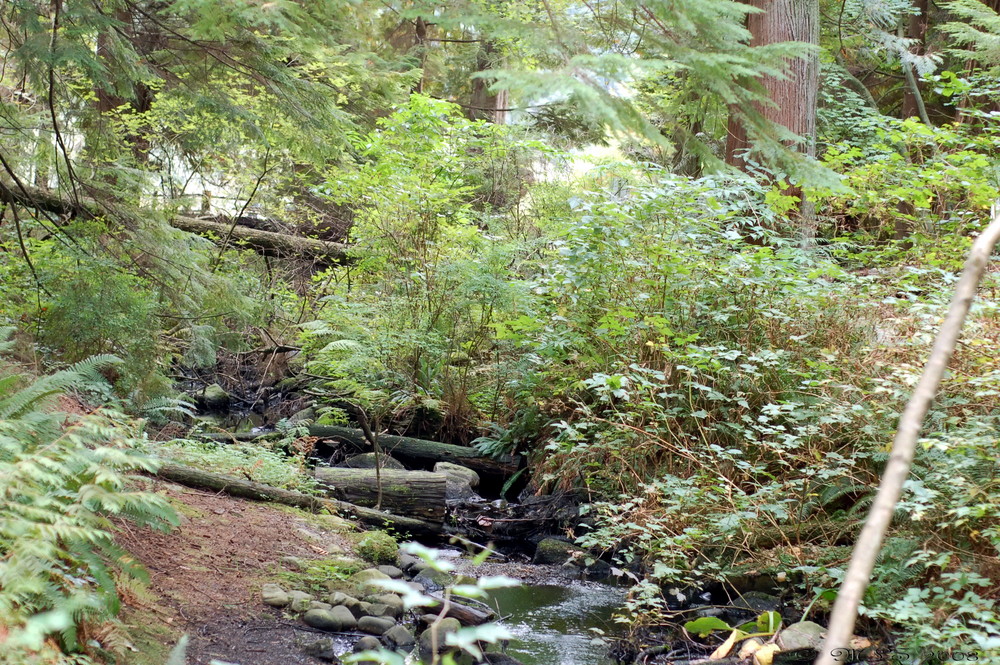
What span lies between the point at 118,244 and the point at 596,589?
5.42 metres

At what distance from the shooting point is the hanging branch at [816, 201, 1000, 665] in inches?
40.8

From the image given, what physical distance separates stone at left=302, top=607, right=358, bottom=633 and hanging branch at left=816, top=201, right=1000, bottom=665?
3976 mm

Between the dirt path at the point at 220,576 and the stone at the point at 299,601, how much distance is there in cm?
15

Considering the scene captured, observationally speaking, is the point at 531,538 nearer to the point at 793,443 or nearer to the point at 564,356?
the point at 564,356

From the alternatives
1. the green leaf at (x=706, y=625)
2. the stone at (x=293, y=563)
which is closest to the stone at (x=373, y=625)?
the stone at (x=293, y=563)

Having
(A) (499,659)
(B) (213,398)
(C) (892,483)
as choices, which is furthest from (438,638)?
(B) (213,398)

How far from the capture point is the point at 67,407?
5.41 meters

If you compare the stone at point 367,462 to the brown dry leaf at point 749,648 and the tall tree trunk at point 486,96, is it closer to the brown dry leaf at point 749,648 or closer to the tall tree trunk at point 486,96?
the brown dry leaf at point 749,648

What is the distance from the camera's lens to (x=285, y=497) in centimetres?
676

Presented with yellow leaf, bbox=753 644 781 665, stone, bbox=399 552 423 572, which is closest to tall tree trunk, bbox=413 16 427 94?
stone, bbox=399 552 423 572

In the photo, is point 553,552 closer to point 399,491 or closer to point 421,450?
point 399,491

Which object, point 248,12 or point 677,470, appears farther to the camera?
point 677,470

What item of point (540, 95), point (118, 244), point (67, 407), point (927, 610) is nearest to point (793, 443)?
point (927, 610)

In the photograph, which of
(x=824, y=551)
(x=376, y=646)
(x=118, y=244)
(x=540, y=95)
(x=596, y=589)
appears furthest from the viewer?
(x=118, y=244)
